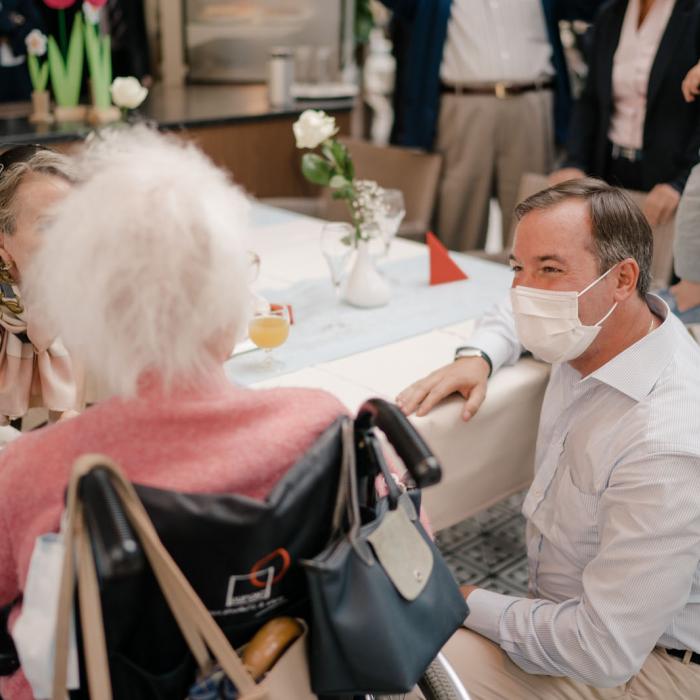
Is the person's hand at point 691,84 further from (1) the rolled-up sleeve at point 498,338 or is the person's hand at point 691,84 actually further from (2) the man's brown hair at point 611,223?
(2) the man's brown hair at point 611,223

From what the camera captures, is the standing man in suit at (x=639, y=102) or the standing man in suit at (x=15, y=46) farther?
the standing man in suit at (x=15, y=46)

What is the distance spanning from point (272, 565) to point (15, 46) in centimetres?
434

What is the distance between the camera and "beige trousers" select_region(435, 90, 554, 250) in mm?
3527

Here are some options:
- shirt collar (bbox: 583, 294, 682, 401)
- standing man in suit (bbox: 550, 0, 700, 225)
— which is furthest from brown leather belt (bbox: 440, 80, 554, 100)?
shirt collar (bbox: 583, 294, 682, 401)

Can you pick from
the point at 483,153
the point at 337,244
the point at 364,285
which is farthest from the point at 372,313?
the point at 483,153

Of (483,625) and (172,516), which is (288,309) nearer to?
(483,625)

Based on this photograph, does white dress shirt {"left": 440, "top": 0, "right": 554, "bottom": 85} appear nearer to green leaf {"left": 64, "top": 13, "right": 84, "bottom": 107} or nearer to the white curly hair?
green leaf {"left": 64, "top": 13, "right": 84, "bottom": 107}

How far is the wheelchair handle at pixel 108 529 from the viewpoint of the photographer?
63 cm

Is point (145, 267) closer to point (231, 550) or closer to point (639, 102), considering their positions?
point (231, 550)

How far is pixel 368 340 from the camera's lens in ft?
5.65

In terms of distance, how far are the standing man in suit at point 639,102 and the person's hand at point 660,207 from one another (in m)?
0.18

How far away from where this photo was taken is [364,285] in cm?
191

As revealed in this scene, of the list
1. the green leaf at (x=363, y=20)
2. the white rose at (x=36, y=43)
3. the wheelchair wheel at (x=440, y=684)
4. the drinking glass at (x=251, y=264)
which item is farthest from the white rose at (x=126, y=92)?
the green leaf at (x=363, y=20)

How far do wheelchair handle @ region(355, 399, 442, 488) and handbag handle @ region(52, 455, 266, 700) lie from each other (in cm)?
23
